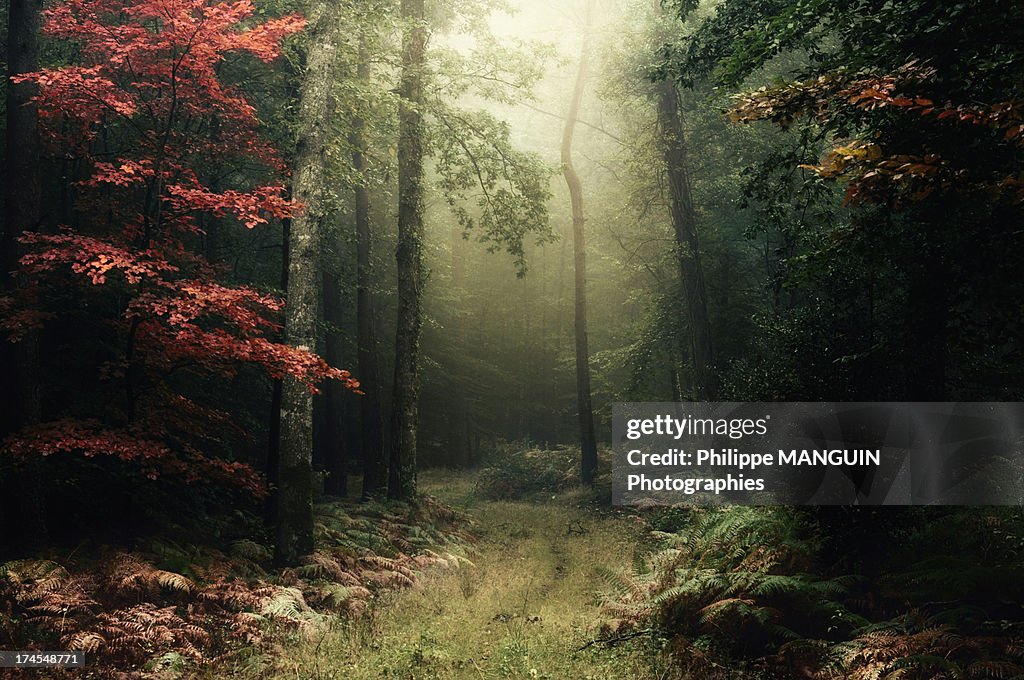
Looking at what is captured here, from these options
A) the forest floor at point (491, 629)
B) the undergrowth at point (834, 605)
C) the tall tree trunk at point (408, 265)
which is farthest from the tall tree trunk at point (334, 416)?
the undergrowth at point (834, 605)

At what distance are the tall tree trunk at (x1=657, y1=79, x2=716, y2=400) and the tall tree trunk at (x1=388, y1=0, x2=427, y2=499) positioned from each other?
6.45 m

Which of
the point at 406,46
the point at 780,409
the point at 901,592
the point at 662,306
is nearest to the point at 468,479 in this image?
the point at 662,306

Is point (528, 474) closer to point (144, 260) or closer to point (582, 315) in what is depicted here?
point (582, 315)

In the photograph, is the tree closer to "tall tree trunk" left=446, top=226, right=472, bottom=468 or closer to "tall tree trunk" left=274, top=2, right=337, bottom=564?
"tall tree trunk" left=274, top=2, right=337, bottom=564

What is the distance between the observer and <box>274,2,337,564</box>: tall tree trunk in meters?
8.77

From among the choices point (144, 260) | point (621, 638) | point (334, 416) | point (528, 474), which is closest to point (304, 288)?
point (144, 260)

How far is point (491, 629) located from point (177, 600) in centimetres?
339

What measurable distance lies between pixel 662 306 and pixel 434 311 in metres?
12.1

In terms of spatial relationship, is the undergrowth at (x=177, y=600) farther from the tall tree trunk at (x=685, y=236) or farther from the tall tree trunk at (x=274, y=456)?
the tall tree trunk at (x=685, y=236)

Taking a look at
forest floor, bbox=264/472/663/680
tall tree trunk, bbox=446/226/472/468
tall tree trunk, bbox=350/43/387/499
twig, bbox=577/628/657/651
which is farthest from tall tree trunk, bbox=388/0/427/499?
tall tree trunk, bbox=446/226/472/468

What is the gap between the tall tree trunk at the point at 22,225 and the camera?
775 centimetres

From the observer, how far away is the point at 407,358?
1357 centimetres

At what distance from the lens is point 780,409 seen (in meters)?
8.48

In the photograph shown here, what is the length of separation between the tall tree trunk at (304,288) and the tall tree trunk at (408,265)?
4021 mm
